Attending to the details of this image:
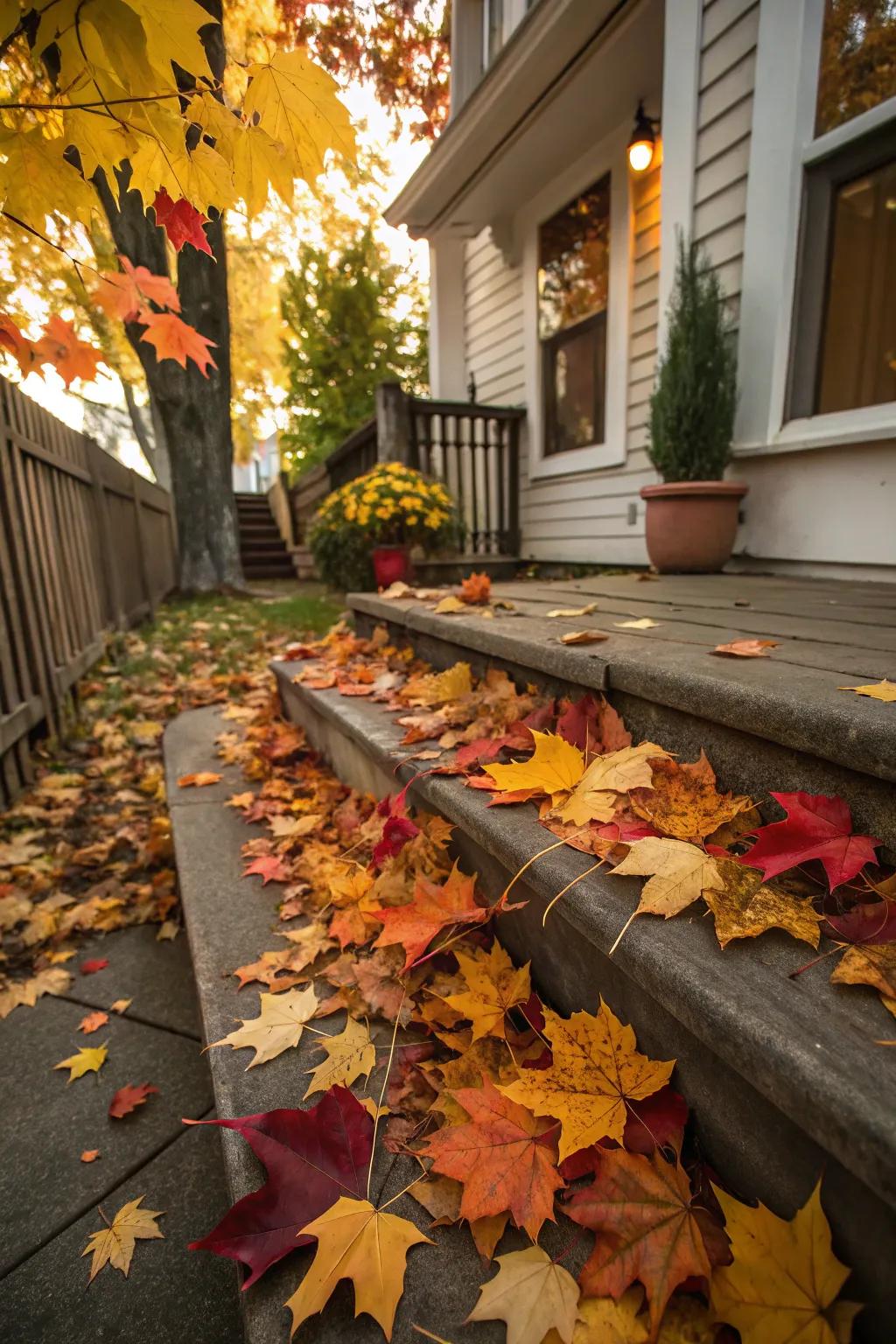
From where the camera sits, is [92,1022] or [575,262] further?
[575,262]

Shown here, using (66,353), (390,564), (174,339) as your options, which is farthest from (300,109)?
(390,564)

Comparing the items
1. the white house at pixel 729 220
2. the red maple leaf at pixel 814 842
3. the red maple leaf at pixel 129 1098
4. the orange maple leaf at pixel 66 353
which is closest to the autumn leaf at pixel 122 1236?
the red maple leaf at pixel 129 1098

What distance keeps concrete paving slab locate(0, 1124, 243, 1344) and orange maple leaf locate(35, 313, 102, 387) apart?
179 centimetres

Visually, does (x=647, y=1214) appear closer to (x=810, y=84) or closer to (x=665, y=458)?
(x=665, y=458)

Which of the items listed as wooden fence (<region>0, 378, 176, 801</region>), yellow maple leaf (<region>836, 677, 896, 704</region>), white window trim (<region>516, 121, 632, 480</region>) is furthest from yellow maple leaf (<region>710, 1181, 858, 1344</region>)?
white window trim (<region>516, 121, 632, 480</region>)

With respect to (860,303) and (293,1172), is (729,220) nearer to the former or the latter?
(860,303)

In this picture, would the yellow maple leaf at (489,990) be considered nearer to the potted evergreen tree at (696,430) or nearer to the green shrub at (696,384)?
the potted evergreen tree at (696,430)

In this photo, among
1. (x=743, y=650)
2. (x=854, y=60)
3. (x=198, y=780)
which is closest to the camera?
(x=743, y=650)

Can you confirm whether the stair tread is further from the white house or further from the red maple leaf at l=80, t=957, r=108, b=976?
the white house

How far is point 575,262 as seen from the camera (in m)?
4.76

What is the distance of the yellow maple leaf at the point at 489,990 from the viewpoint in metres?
0.93

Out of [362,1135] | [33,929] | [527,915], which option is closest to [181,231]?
[527,915]

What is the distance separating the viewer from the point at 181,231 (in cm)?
127

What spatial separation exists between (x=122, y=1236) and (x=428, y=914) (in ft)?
2.08
